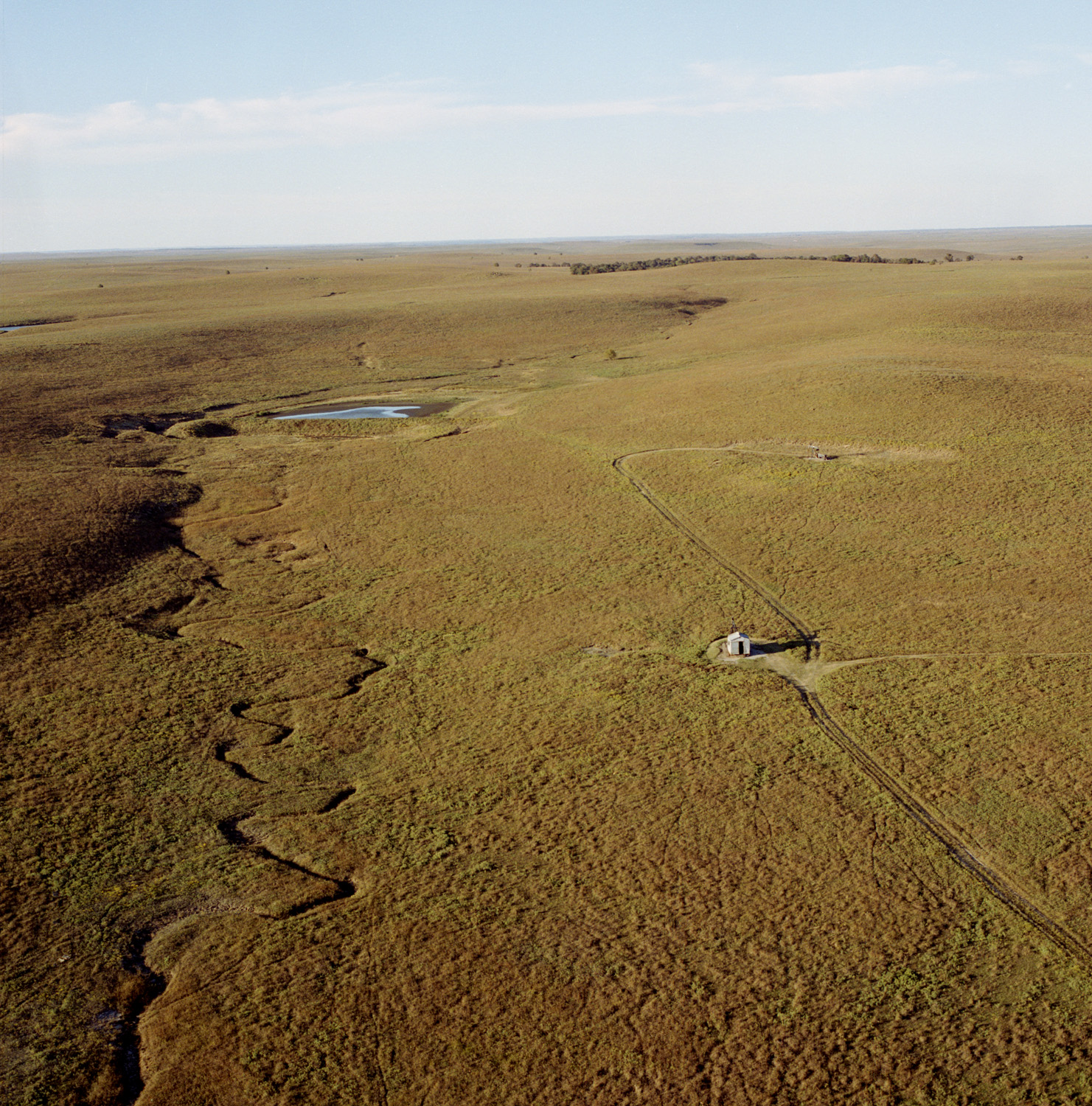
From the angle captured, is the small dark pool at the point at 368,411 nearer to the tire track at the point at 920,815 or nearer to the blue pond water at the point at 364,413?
the blue pond water at the point at 364,413

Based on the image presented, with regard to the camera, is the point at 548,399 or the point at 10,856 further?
the point at 548,399

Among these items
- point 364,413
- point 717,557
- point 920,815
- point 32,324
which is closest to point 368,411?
point 364,413

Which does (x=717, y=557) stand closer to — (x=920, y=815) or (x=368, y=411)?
(x=920, y=815)

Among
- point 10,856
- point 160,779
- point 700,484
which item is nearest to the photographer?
point 10,856

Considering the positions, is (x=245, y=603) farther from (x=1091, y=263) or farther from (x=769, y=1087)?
(x=1091, y=263)

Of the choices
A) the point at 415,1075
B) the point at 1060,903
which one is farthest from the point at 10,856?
the point at 1060,903

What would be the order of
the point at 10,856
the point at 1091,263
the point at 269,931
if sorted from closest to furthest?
the point at 269,931, the point at 10,856, the point at 1091,263

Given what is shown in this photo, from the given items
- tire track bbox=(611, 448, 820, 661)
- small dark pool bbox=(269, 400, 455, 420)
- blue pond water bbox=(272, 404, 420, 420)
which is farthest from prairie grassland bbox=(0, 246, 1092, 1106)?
small dark pool bbox=(269, 400, 455, 420)
